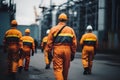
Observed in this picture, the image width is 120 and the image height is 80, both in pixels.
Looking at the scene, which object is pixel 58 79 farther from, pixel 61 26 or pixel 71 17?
pixel 71 17

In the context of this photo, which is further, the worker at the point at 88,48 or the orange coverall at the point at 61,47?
the worker at the point at 88,48

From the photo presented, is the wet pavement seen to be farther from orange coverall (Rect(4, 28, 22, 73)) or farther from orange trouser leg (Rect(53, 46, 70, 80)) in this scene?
orange trouser leg (Rect(53, 46, 70, 80))

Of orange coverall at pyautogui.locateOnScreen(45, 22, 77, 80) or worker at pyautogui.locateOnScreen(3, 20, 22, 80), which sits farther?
worker at pyautogui.locateOnScreen(3, 20, 22, 80)

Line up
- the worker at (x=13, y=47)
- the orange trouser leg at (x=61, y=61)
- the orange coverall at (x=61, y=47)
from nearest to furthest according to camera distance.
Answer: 1. the orange trouser leg at (x=61, y=61)
2. the orange coverall at (x=61, y=47)
3. the worker at (x=13, y=47)

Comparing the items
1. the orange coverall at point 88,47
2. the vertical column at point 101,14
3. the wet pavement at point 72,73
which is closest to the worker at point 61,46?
the wet pavement at point 72,73

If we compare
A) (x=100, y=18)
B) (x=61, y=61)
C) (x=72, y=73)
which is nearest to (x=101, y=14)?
(x=100, y=18)

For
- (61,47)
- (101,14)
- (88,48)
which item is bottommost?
(88,48)

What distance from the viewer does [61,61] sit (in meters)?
7.30

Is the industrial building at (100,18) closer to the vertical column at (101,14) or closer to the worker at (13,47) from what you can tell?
the vertical column at (101,14)

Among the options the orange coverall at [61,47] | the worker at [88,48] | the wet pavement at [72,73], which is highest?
the orange coverall at [61,47]

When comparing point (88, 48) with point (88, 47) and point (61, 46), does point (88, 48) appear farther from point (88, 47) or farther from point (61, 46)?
point (61, 46)

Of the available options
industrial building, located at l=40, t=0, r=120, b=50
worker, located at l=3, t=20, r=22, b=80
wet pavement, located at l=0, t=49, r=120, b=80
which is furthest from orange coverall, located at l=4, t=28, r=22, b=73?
industrial building, located at l=40, t=0, r=120, b=50

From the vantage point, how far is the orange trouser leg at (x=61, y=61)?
7165mm

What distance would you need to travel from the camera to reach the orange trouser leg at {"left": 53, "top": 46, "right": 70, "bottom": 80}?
717 centimetres
